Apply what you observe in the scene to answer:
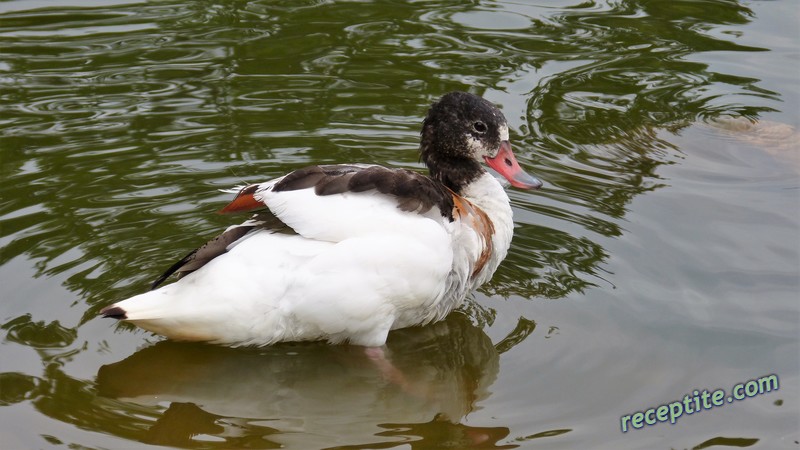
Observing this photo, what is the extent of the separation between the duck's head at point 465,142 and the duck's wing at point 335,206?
568 mm

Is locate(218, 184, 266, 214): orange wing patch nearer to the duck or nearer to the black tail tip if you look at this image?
the duck

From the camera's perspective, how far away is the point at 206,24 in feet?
30.7

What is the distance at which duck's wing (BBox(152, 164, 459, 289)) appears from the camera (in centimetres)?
527

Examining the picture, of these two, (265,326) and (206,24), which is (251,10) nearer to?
(206,24)

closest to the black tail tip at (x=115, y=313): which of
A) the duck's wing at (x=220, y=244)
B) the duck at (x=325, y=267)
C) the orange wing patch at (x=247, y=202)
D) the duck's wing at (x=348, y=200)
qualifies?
the duck at (x=325, y=267)

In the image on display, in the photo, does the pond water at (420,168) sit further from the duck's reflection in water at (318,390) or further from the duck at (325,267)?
the duck at (325,267)

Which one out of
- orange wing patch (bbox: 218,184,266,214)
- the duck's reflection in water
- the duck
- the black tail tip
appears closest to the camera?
the duck's reflection in water

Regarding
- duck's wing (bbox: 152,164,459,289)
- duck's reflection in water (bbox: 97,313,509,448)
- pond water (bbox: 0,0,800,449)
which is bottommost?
duck's reflection in water (bbox: 97,313,509,448)

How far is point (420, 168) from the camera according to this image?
7.41 metres

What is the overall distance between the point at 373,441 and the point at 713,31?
5.87 m

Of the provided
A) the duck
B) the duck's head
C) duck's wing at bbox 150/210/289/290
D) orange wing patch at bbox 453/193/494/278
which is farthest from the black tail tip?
the duck's head

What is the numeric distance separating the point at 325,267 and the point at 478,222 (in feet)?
3.41

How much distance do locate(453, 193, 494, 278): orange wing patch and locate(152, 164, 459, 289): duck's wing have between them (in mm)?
153

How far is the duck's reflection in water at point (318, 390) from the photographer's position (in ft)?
15.8
